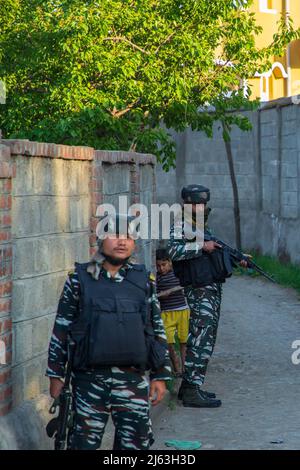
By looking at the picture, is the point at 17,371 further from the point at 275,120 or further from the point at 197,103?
the point at 275,120

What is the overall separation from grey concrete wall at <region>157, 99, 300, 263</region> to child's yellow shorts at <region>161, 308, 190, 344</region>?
29.9 ft

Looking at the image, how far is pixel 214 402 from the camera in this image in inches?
375

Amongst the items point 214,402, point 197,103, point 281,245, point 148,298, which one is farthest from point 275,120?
point 148,298

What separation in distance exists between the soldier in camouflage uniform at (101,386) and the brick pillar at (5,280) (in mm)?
733

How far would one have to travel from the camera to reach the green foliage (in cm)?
1459

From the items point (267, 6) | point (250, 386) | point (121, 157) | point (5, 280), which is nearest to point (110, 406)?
point (5, 280)

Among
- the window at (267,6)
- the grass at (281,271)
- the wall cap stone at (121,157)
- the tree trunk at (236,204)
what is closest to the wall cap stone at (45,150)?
the wall cap stone at (121,157)

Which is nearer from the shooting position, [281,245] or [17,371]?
[17,371]

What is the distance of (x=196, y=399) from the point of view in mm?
9516

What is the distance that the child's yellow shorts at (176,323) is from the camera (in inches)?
414

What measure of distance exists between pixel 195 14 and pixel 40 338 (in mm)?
9162

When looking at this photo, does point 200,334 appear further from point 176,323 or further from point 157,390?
point 157,390

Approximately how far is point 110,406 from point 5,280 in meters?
1.16

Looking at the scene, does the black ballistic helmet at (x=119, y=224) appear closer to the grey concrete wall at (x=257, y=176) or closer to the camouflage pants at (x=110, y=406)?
the camouflage pants at (x=110, y=406)
